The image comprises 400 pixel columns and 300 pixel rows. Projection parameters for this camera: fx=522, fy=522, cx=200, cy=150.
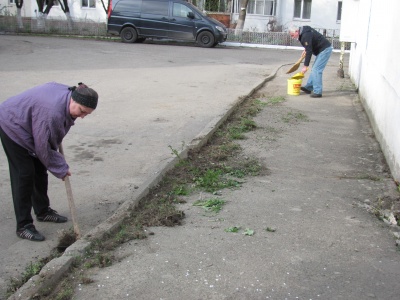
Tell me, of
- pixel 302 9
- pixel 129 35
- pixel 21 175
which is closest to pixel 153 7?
pixel 129 35

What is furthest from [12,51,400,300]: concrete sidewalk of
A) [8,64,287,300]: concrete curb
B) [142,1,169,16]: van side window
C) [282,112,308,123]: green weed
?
→ [142,1,169,16]: van side window

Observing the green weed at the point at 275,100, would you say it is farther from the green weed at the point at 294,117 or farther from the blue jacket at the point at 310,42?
the green weed at the point at 294,117

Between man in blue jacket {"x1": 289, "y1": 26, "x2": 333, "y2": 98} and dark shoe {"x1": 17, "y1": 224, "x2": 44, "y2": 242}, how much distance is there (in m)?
8.18

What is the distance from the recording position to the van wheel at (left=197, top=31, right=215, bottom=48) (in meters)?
24.1

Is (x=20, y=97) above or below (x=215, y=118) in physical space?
above

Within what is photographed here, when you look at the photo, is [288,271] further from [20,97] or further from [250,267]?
[20,97]

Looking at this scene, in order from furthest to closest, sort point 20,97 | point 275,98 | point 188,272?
point 275,98 → point 20,97 → point 188,272

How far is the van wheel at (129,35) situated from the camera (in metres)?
24.8

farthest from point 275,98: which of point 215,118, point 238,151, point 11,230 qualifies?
point 11,230

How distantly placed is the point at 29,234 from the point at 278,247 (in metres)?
2.17

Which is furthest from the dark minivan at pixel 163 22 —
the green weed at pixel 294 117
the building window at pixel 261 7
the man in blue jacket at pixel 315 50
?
the green weed at pixel 294 117

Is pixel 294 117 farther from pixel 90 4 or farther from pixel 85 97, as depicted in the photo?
pixel 90 4

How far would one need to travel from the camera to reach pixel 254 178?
6.17 metres

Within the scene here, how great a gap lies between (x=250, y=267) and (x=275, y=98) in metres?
8.00
